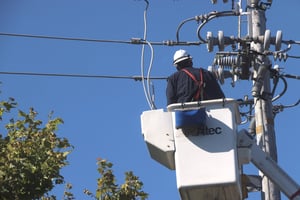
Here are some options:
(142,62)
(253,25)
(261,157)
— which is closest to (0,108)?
(142,62)

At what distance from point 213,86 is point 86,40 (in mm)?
5500

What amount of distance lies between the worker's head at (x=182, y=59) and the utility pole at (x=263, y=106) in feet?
8.15

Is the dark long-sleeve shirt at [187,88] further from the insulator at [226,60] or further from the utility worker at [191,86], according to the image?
the insulator at [226,60]

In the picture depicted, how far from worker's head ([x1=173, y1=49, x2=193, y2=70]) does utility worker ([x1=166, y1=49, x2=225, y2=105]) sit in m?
0.15

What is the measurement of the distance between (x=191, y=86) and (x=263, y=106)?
3028 millimetres

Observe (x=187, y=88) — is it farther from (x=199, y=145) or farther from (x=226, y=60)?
(x=226, y=60)

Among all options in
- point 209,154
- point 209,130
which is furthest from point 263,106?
point 209,154

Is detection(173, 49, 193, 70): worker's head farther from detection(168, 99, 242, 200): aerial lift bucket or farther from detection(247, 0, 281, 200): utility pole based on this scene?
detection(247, 0, 281, 200): utility pole

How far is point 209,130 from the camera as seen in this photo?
8.69m

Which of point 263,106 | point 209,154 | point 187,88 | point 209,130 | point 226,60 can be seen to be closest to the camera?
point 209,154

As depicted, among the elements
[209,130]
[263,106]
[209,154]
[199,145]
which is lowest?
[209,154]

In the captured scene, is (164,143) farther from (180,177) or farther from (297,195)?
(297,195)

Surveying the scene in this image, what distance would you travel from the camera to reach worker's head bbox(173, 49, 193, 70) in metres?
9.42

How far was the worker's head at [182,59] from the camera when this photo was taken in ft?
30.9
